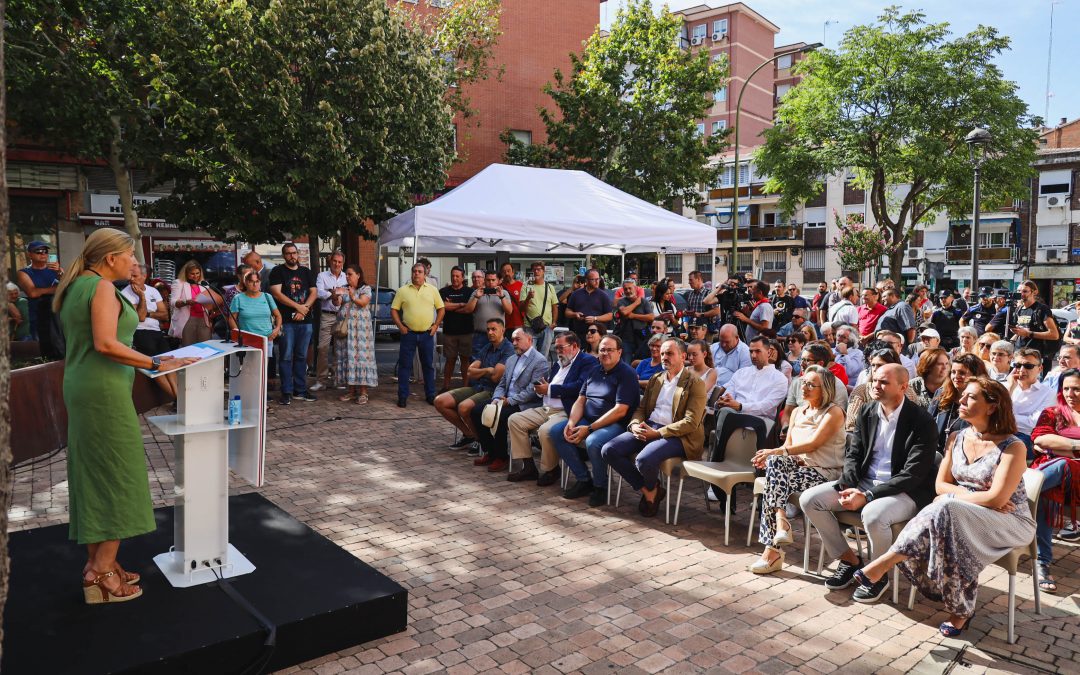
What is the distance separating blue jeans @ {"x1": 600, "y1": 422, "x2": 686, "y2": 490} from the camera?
19.1ft

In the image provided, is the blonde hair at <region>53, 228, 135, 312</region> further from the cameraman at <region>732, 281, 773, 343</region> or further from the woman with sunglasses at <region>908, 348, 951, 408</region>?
the cameraman at <region>732, 281, 773, 343</region>

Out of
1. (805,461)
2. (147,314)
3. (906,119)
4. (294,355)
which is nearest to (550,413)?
(805,461)

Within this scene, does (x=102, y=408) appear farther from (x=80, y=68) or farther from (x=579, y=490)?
(x=80, y=68)

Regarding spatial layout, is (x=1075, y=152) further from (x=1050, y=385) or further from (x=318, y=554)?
(x=318, y=554)

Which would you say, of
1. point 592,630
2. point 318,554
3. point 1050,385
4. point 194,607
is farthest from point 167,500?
point 1050,385

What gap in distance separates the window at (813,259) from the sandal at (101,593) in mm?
48908

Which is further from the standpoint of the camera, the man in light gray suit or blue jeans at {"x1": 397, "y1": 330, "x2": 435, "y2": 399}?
blue jeans at {"x1": 397, "y1": 330, "x2": 435, "y2": 399}

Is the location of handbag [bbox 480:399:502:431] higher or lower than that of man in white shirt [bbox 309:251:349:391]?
lower

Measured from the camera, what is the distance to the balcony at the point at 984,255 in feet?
140

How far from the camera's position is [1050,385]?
19.5 feet

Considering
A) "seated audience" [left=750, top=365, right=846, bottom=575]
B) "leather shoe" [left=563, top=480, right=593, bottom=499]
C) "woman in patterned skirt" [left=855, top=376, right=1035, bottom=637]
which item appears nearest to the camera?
"woman in patterned skirt" [left=855, top=376, right=1035, bottom=637]

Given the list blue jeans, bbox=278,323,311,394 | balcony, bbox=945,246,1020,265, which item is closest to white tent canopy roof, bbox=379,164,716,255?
blue jeans, bbox=278,323,311,394

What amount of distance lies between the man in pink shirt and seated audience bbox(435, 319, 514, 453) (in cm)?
531

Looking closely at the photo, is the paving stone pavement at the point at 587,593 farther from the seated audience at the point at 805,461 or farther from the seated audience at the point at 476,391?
the seated audience at the point at 476,391
